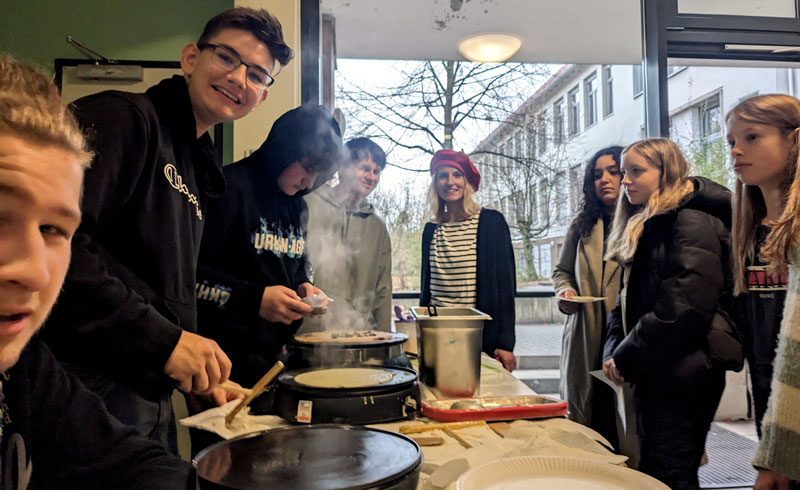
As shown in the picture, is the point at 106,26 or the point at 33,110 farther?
the point at 106,26

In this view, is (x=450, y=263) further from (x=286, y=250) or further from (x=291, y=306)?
(x=291, y=306)

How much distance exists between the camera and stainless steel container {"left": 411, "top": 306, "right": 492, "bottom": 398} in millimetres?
1508

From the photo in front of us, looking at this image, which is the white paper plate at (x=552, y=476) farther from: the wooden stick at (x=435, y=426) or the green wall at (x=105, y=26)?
the green wall at (x=105, y=26)

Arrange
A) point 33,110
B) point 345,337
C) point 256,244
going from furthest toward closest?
point 256,244, point 345,337, point 33,110

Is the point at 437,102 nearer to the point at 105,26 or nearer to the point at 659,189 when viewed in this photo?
the point at 659,189

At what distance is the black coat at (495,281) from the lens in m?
2.81

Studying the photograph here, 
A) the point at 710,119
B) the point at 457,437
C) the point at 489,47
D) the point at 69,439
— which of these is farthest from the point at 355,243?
the point at 710,119

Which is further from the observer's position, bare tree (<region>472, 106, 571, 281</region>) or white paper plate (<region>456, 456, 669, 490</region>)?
Answer: bare tree (<region>472, 106, 571, 281</region>)

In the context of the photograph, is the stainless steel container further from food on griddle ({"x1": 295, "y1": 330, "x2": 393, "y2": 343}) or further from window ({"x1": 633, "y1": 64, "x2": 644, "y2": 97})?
window ({"x1": 633, "y1": 64, "x2": 644, "y2": 97})

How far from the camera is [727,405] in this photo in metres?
3.94

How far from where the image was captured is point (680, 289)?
2.07 metres

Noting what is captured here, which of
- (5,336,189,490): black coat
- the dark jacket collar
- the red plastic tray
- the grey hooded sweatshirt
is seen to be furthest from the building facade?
(5,336,189,490): black coat

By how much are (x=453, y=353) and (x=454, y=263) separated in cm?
148

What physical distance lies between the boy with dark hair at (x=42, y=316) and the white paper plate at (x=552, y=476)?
514 millimetres
